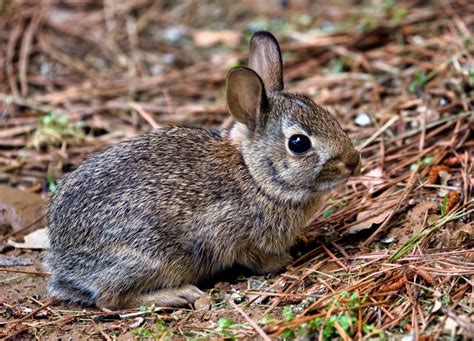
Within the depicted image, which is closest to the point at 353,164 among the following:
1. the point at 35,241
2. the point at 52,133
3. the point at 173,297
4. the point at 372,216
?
the point at 372,216

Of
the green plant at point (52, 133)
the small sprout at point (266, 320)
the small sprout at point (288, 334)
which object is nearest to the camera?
the small sprout at point (288, 334)

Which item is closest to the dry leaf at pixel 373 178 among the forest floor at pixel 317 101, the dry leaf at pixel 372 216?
the forest floor at pixel 317 101

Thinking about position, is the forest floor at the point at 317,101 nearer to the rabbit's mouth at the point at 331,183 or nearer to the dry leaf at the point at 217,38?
the dry leaf at the point at 217,38

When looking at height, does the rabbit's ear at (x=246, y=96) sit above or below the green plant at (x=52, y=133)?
above

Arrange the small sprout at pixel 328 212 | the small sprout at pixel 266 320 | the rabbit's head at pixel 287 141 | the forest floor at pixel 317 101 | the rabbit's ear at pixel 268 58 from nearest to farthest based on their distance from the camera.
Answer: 1. the small sprout at pixel 266 320
2. the forest floor at pixel 317 101
3. the rabbit's head at pixel 287 141
4. the rabbit's ear at pixel 268 58
5. the small sprout at pixel 328 212

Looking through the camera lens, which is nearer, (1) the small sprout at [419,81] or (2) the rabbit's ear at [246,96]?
(2) the rabbit's ear at [246,96]

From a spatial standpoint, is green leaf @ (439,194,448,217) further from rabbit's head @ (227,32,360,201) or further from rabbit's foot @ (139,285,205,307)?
rabbit's foot @ (139,285,205,307)

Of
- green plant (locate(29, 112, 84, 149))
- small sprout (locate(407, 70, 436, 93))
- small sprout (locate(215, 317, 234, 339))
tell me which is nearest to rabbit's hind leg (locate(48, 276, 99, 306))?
small sprout (locate(215, 317, 234, 339))

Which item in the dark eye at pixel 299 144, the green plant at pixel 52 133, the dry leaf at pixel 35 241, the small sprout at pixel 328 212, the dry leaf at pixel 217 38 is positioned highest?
the dry leaf at pixel 217 38
